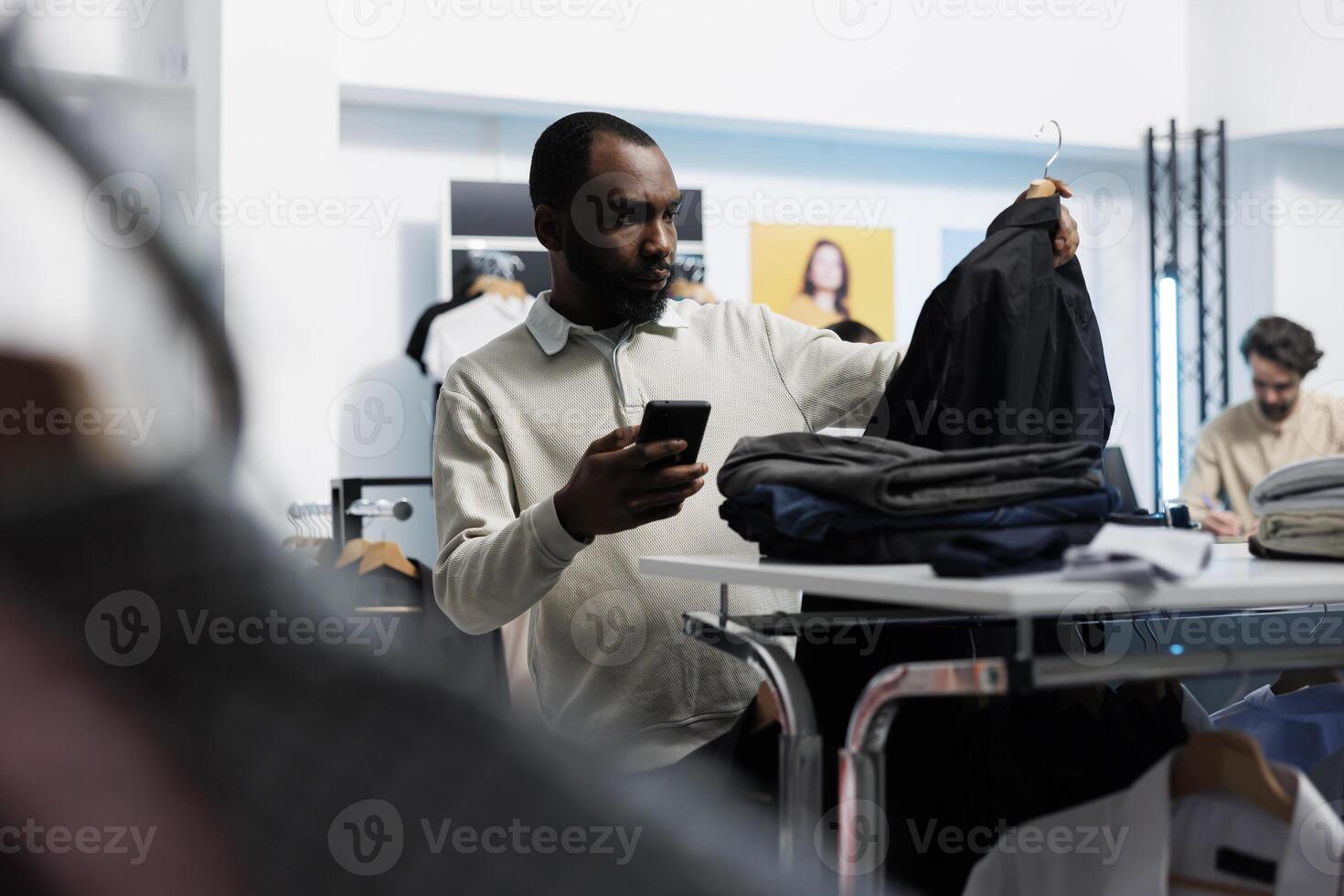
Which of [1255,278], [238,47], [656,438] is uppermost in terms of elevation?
[238,47]

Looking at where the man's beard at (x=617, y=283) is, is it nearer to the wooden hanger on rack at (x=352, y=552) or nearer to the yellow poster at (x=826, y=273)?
the wooden hanger on rack at (x=352, y=552)

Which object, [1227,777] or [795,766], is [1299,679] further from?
[795,766]

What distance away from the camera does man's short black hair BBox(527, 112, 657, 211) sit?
1.57m

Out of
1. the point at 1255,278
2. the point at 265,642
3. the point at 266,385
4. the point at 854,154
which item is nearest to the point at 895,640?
the point at 265,642

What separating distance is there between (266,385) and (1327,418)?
3437mm

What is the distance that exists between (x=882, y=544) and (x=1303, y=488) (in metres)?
0.40

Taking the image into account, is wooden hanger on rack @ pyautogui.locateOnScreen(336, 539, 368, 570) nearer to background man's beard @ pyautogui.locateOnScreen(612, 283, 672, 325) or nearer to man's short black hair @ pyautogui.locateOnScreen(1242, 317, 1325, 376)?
background man's beard @ pyautogui.locateOnScreen(612, 283, 672, 325)

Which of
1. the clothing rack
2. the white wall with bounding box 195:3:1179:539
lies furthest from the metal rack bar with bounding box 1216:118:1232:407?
the clothing rack

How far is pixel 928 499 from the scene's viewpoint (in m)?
0.98

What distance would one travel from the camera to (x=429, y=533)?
4.24 metres

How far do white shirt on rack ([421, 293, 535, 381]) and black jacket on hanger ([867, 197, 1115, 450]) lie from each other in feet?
9.20

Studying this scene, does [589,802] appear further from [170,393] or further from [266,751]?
[170,393]

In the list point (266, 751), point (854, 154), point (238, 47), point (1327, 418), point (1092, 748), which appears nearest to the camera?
point (1092, 748)

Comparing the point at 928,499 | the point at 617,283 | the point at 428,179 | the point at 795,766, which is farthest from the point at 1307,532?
the point at 428,179
